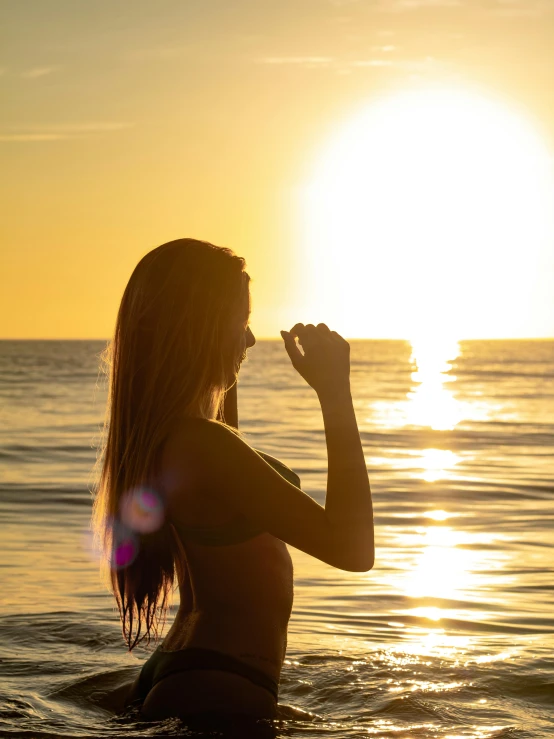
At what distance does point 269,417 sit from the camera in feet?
96.9

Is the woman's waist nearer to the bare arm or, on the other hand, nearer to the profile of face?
the bare arm

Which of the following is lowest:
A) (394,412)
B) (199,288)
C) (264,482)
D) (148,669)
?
(148,669)

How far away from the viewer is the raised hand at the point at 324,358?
3.47 metres

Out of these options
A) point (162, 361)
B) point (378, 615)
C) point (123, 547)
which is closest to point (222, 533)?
point (123, 547)

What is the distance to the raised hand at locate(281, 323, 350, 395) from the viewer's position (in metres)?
3.47

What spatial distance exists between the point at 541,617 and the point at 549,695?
Result: 233 cm

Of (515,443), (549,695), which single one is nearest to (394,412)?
(515,443)

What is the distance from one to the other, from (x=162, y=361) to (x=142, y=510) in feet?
1.77

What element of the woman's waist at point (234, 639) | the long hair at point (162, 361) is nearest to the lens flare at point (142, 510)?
the long hair at point (162, 361)

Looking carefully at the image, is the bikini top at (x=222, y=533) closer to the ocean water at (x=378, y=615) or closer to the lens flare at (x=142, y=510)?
the lens flare at (x=142, y=510)

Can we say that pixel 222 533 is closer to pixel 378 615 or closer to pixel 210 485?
pixel 210 485

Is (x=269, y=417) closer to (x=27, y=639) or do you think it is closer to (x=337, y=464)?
(x=27, y=639)

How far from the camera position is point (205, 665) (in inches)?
141

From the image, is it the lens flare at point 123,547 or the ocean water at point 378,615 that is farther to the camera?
the ocean water at point 378,615
